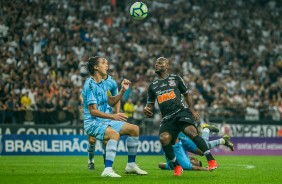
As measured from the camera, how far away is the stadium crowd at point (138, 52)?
28.2 meters

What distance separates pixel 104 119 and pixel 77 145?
13403 mm

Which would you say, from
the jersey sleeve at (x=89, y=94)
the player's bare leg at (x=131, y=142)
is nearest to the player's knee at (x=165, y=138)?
the player's bare leg at (x=131, y=142)

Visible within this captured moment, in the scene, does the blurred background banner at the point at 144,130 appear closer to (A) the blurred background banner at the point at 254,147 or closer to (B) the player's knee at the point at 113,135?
(A) the blurred background banner at the point at 254,147

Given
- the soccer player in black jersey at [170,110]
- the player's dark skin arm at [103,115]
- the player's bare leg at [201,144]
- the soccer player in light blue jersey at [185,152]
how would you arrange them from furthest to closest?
1. the soccer player in light blue jersey at [185,152]
2. the soccer player in black jersey at [170,110]
3. the player's bare leg at [201,144]
4. the player's dark skin arm at [103,115]

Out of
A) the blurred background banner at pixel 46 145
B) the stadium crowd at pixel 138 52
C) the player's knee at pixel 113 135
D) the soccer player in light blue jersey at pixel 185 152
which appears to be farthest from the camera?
the stadium crowd at pixel 138 52

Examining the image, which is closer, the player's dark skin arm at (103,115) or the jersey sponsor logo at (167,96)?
the player's dark skin arm at (103,115)

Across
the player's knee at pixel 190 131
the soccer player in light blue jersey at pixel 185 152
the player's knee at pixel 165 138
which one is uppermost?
the player's knee at pixel 190 131

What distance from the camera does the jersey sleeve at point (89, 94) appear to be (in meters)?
13.5

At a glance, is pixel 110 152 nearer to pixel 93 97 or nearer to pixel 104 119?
pixel 104 119

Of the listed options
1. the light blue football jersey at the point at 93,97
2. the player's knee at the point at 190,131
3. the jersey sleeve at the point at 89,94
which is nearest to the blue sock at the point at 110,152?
the light blue football jersey at the point at 93,97

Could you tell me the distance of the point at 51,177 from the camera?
13.7m

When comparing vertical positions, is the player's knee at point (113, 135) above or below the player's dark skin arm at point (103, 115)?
below

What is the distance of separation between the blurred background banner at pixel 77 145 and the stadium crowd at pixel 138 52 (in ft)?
4.41

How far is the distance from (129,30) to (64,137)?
33.3ft
